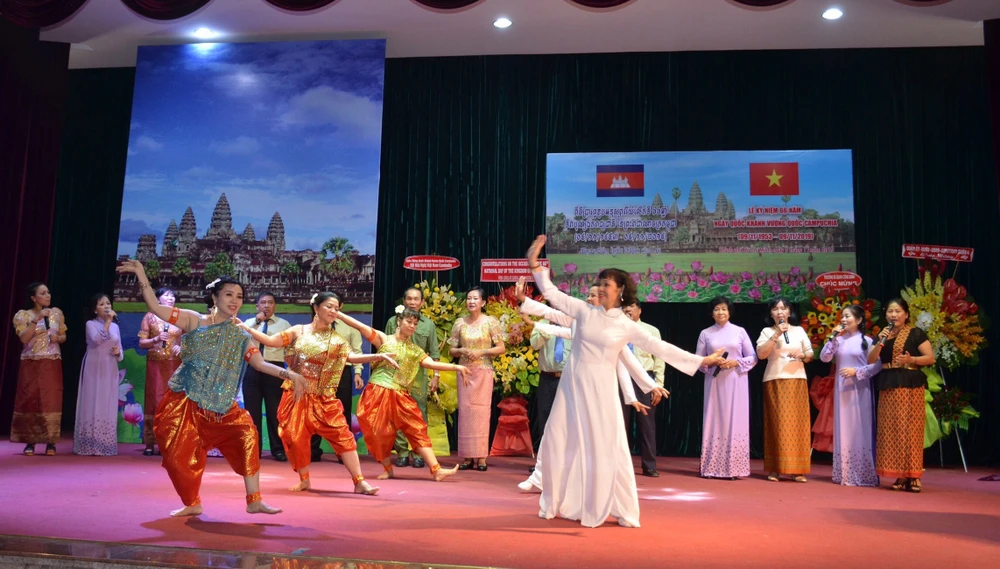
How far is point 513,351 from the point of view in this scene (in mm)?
7777

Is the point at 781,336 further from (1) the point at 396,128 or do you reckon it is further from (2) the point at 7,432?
(2) the point at 7,432

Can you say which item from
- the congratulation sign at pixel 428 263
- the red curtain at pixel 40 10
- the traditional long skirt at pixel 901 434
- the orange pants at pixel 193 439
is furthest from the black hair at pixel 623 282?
the red curtain at pixel 40 10

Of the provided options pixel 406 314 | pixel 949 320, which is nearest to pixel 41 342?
pixel 406 314

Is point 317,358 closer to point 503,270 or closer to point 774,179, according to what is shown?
point 503,270

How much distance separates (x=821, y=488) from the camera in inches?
242

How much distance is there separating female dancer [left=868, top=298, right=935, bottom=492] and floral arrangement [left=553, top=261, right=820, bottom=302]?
1.86 m

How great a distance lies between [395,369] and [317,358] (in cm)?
82

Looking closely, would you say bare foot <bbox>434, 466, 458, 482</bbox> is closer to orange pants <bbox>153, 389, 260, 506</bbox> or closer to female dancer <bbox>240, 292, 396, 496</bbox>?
female dancer <bbox>240, 292, 396, 496</bbox>

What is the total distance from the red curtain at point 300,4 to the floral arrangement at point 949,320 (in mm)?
5763

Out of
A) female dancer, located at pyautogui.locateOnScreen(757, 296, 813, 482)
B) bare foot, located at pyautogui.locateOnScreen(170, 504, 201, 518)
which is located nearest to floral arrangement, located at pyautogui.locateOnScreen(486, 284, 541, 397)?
female dancer, located at pyautogui.locateOnScreen(757, 296, 813, 482)

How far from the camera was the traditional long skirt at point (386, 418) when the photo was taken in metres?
5.72

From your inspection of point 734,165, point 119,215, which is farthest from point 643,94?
point 119,215

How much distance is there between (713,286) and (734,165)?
1.26 meters

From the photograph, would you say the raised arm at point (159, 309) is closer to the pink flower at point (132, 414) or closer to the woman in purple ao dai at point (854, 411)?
the pink flower at point (132, 414)
